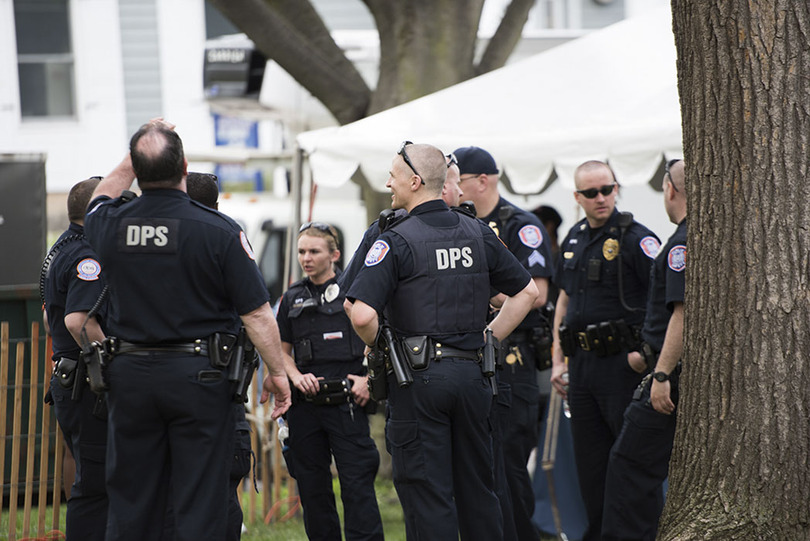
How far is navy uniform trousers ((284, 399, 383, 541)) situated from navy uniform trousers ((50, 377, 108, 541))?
3.42ft

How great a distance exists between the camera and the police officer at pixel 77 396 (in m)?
4.97

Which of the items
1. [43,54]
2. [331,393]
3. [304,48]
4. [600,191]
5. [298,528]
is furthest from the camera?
[43,54]

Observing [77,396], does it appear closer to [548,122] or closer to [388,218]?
[388,218]

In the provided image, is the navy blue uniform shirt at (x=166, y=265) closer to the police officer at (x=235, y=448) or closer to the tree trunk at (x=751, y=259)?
the police officer at (x=235, y=448)

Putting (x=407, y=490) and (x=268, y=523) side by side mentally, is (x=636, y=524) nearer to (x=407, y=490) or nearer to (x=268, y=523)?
(x=407, y=490)

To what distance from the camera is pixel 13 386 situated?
646 centimetres

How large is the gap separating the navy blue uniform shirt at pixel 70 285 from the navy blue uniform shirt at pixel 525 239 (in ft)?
7.30

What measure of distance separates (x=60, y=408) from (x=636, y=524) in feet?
9.61

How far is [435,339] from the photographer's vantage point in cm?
461

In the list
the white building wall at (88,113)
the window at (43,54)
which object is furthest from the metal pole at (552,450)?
the window at (43,54)

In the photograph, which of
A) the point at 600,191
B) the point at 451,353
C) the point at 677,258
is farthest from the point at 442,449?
the point at 600,191

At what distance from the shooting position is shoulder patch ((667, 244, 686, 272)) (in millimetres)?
4789

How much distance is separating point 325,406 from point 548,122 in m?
2.71

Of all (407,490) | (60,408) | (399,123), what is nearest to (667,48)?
(399,123)
